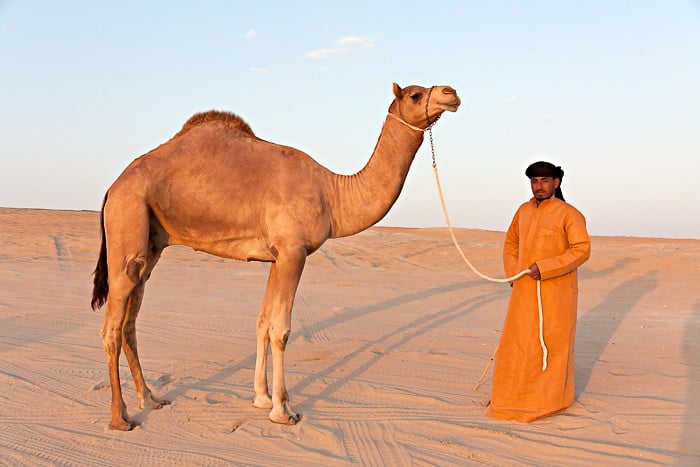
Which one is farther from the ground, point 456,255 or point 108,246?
point 108,246

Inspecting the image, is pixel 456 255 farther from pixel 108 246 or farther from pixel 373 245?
pixel 108 246

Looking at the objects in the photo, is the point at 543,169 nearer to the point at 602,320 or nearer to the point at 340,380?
the point at 340,380

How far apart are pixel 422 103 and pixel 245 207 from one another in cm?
192

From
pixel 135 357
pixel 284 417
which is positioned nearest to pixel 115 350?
pixel 135 357

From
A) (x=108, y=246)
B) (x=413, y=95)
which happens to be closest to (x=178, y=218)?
(x=108, y=246)

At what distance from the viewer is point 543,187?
616cm

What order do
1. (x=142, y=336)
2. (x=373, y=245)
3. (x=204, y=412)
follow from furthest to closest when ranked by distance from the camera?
(x=373, y=245), (x=142, y=336), (x=204, y=412)

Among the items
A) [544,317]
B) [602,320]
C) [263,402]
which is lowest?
[602,320]

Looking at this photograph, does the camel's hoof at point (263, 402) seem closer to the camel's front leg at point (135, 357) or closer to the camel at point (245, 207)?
the camel at point (245, 207)

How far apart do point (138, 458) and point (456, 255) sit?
21.8 m

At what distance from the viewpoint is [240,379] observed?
7352 mm

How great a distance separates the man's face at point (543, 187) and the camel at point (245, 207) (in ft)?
3.47

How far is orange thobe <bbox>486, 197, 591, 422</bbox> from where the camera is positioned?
602cm

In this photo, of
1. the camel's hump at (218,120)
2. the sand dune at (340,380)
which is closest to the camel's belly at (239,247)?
the camel's hump at (218,120)
